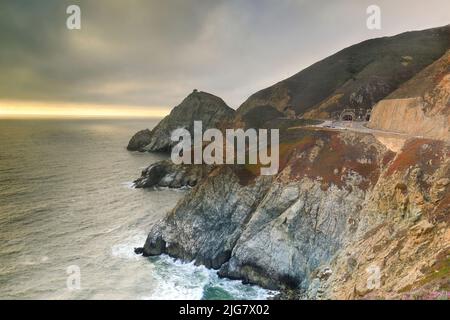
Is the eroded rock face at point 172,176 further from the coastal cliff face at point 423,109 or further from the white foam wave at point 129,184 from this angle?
the coastal cliff face at point 423,109

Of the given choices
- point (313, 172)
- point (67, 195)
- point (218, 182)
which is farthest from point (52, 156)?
point (313, 172)

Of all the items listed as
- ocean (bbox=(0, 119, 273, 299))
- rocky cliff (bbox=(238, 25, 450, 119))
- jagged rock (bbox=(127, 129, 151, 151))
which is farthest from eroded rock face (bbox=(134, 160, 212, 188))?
jagged rock (bbox=(127, 129, 151, 151))

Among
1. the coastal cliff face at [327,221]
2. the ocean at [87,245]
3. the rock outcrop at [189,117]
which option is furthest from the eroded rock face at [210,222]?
the rock outcrop at [189,117]

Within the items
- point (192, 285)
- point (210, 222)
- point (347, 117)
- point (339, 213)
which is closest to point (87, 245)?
point (210, 222)

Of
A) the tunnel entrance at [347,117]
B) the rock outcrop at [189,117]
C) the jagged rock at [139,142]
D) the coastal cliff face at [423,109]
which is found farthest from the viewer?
the jagged rock at [139,142]

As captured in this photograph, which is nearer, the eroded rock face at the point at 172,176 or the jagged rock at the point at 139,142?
the eroded rock face at the point at 172,176

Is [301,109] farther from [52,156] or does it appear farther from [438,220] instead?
[52,156]
